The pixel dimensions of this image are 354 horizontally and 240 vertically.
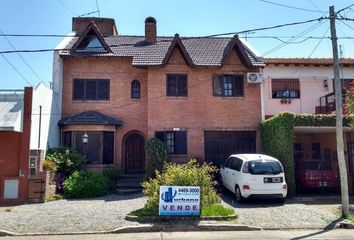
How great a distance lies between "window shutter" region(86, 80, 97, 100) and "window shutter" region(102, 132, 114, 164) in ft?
7.77

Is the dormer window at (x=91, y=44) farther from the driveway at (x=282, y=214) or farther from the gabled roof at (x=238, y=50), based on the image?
the driveway at (x=282, y=214)

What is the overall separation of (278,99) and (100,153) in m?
11.3

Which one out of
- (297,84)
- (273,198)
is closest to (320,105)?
(297,84)

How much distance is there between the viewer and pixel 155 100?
18484 millimetres

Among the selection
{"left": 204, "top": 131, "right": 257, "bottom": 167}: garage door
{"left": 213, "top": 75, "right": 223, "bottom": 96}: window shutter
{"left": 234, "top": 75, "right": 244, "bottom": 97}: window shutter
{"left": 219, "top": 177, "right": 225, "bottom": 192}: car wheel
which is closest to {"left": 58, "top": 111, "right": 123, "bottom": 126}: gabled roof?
{"left": 204, "top": 131, "right": 257, "bottom": 167}: garage door

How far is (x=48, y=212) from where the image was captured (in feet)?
39.0

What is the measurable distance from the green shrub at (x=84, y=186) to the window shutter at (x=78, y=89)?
5.17 metres

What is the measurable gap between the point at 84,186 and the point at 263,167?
786 centimetres

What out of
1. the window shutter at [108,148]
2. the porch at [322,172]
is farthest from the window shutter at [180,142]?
the porch at [322,172]

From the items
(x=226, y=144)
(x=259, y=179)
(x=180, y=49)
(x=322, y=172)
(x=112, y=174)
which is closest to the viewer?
(x=259, y=179)

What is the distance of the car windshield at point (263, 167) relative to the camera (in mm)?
13125

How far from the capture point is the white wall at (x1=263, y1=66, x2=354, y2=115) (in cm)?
2114

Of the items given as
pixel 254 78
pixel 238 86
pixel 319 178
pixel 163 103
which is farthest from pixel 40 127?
pixel 319 178

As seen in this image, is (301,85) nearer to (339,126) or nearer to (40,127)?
(339,126)
